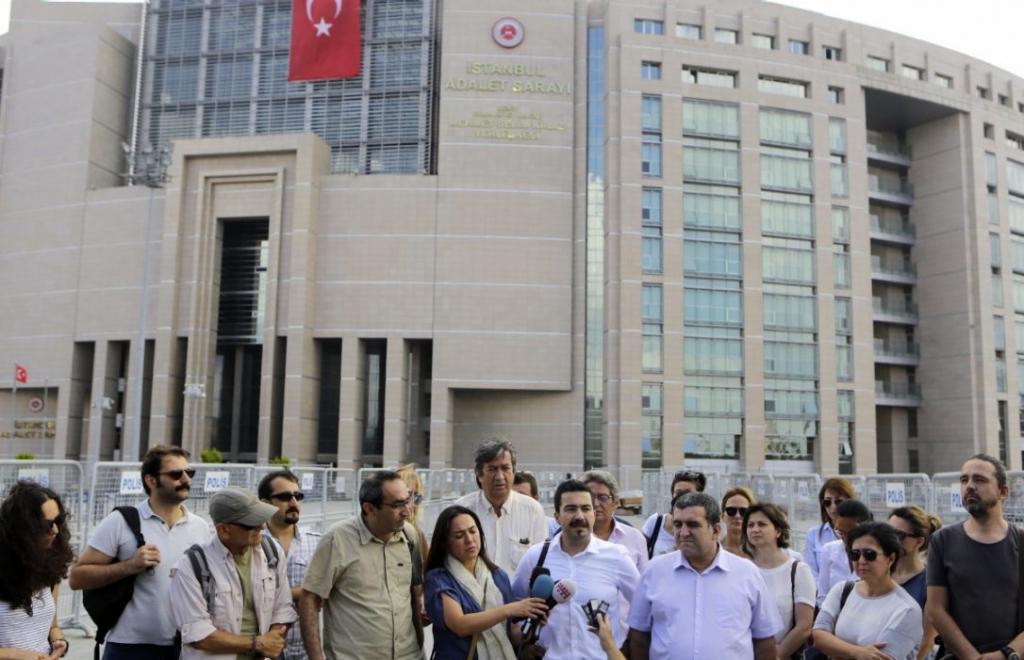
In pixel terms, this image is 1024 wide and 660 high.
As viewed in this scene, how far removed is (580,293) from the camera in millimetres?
51250

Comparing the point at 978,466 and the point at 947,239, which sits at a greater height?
the point at 947,239

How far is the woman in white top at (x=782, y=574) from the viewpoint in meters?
6.14

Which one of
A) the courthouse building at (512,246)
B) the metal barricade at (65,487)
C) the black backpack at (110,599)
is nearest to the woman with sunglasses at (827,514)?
the black backpack at (110,599)

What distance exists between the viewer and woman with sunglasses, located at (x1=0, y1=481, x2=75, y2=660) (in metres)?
4.73

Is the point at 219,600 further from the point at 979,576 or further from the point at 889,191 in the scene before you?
the point at 889,191

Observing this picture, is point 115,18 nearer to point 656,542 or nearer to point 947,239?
point 947,239

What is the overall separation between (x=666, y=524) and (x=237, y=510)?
4.55 meters

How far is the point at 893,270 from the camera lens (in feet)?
188

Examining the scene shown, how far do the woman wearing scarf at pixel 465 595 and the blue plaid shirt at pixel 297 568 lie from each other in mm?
1102

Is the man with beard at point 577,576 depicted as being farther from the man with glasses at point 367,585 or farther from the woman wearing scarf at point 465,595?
the man with glasses at point 367,585

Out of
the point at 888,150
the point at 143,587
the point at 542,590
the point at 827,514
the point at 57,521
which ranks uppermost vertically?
the point at 888,150

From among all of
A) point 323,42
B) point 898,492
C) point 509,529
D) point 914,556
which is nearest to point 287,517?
point 509,529

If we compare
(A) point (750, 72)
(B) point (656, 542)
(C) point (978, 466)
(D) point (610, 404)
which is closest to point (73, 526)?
(B) point (656, 542)

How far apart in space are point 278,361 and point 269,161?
11797 mm
